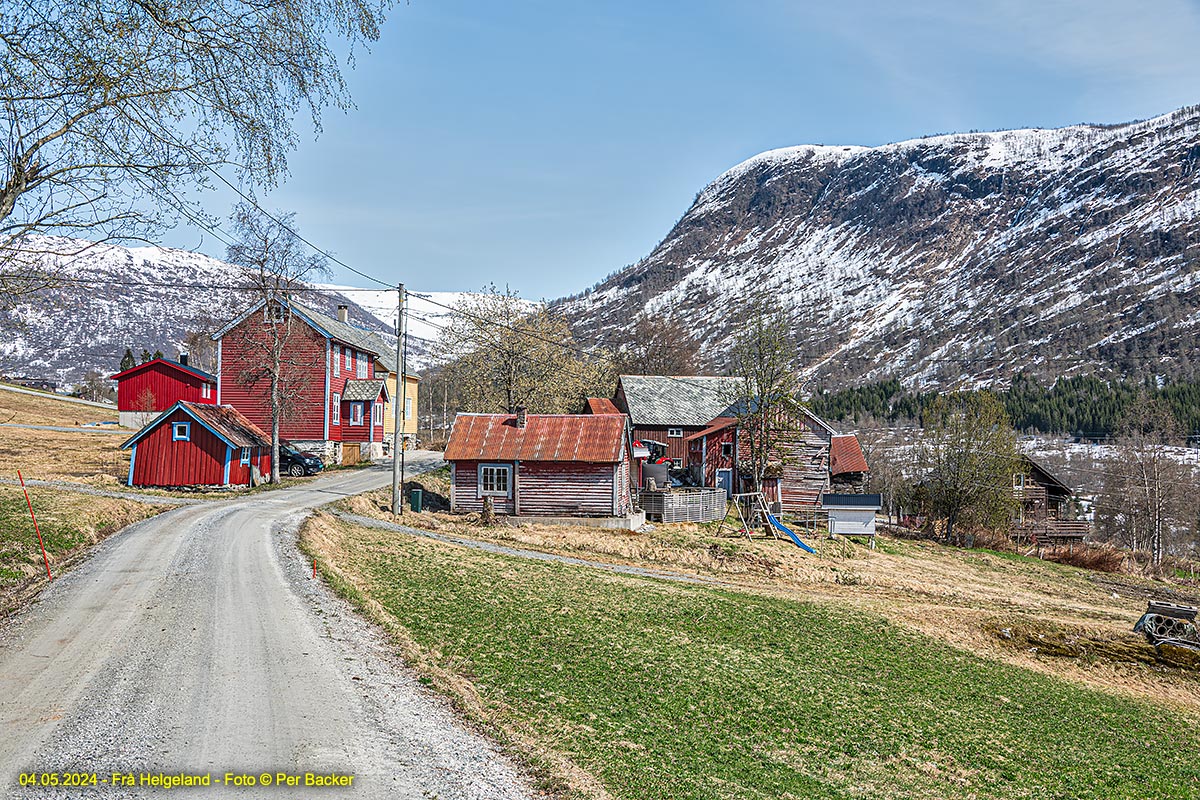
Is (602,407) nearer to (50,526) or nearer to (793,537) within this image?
(793,537)

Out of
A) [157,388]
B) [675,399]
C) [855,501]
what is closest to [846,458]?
[675,399]

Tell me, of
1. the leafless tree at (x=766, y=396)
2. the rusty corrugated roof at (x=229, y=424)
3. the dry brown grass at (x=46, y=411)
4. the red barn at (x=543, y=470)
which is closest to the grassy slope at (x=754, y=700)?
the red barn at (x=543, y=470)

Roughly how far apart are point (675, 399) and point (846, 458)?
1598cm

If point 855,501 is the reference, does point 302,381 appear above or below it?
above

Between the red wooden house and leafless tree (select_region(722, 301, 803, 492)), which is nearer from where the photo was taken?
the red wooden house

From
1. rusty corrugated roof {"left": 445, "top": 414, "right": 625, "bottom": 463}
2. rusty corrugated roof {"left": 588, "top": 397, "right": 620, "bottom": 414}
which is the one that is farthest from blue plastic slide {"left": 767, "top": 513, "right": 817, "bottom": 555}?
rusty corrugated roof {"left": 588, "top": 397, "right": 620, "bottom": 414}

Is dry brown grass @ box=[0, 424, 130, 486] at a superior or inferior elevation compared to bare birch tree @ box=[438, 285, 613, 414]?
inferior

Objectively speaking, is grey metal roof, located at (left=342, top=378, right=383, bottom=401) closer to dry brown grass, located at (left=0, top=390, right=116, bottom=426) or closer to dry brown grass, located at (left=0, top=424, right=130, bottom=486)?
dry brown grass, located at (left=0, top=424, right=130, bottom=486)

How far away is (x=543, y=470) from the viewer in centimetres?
3797

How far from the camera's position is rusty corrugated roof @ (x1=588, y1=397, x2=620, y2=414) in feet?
201

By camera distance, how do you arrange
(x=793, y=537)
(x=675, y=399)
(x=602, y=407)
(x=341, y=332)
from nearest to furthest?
(x=793, y=537) → (x=341, y=332) → (x=602, y=407) → (x=675, y=399)

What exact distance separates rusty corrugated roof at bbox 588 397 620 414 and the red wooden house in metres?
18.2

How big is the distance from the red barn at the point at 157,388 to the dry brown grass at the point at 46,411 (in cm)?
838

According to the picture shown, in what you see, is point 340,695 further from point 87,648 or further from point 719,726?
point 719,726
